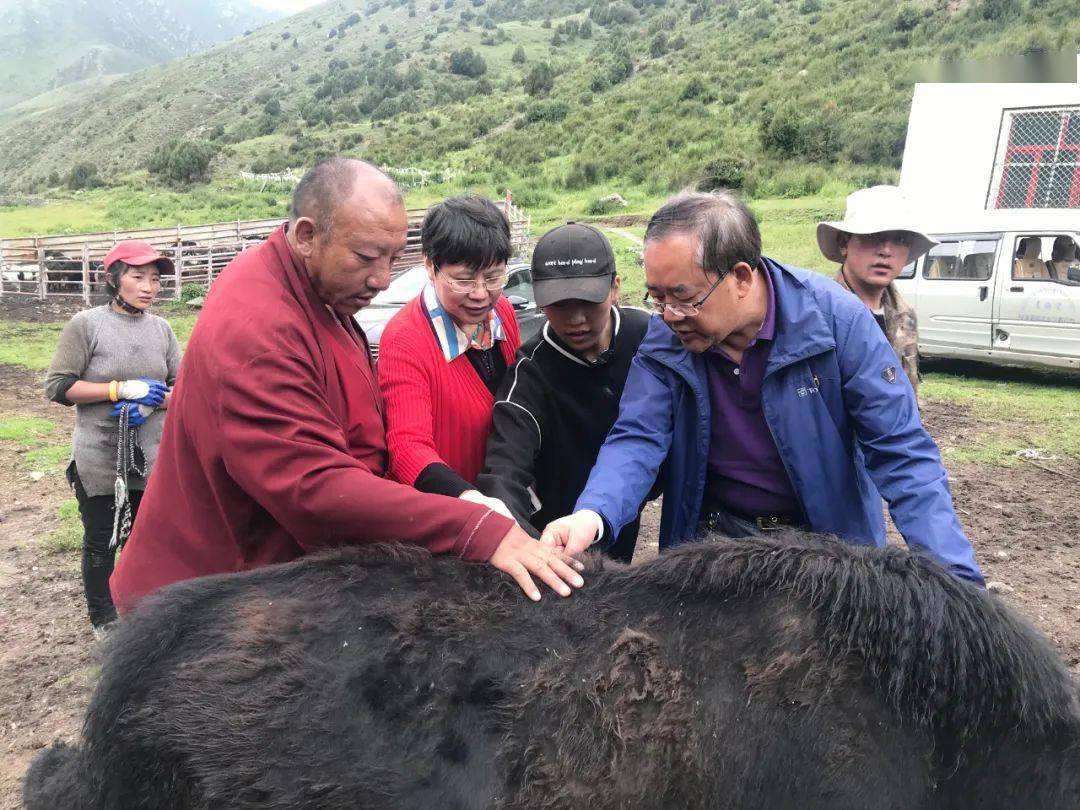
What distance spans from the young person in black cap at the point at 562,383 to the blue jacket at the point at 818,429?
11.2 inches

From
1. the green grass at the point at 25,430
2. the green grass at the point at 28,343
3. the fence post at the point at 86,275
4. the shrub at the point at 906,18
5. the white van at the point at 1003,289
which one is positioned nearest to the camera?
the green grass at the point at 25,430

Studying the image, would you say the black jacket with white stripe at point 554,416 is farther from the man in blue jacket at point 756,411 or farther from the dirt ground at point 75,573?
the dirt ground at point 75,573

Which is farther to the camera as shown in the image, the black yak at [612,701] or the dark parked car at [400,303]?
the dark parked car at [400,303]

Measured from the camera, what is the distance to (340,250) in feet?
6.97

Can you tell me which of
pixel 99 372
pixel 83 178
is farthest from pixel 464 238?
pixel 83 178

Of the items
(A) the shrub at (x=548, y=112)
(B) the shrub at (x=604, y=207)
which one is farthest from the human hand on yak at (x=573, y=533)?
(A) the shrub at (x=548, y=112)

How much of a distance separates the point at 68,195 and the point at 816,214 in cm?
4266

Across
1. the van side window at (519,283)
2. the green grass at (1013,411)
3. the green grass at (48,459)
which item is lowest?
the green grass at (48,459)

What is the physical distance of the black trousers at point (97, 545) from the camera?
4395 mm

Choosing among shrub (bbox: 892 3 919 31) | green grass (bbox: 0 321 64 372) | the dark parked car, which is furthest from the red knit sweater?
shrub (bbox: 892 3 919 31)

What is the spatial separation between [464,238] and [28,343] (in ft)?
45.6

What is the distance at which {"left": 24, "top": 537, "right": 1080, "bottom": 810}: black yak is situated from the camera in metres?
1.58

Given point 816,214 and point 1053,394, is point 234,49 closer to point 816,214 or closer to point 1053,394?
point 816,214

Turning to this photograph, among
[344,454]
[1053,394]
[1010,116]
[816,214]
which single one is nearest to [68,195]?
[816,214]
